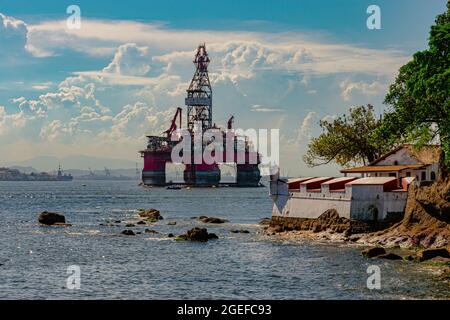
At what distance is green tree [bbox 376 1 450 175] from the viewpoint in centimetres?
Result: 5588

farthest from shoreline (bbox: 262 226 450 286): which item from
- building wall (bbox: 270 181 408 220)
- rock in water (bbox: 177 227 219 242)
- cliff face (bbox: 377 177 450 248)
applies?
rock in water (bbox: 177 227 219 242)

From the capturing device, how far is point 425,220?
60.0 metres

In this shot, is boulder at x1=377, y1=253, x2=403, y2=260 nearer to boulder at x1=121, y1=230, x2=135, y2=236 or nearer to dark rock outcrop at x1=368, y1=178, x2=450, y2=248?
dark rock outcrop at x1=368, y1=178, x2=450, y2=248

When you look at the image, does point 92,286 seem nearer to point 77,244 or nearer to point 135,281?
point 135,281

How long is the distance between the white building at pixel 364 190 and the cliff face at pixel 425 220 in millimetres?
2780

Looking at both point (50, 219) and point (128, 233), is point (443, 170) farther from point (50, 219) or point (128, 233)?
point (50, 219)

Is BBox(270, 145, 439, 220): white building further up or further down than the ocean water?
further up

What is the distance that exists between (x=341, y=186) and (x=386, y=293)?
31498 millimetres

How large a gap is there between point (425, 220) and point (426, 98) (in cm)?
1000

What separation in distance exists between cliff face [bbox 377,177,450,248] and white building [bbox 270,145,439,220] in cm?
278

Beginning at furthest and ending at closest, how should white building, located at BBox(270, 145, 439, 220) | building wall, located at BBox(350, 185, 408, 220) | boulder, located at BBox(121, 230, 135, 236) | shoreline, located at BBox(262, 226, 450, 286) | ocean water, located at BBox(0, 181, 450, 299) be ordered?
boulder, located at BBox(121, 230, 135, 236) → white building, located at BBox(270, 145, 439, 220) → building wall, located at BBox(350, 185, 408, 220) → shoreline, located at BBox(262, 226, 450, 286) → ocean water, located at BBox(0, 181, 450, 299)

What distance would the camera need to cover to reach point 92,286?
150 ft
